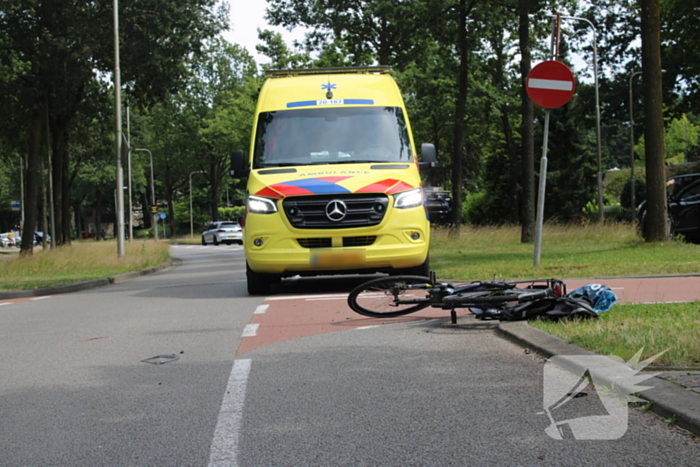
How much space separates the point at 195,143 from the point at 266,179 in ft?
179

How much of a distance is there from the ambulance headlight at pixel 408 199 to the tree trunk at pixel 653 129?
8.90m

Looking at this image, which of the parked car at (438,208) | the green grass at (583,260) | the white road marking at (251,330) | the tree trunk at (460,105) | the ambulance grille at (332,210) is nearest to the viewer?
the white road marking at (251,330)

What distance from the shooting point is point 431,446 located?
3969 mm

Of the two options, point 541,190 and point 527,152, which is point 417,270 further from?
point 527,152

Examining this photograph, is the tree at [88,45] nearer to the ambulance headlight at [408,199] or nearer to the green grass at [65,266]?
the green grass at [65,266]

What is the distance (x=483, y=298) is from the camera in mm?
7531

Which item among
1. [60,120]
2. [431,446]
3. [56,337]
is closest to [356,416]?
[431,446]

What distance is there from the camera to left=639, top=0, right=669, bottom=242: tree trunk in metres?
17.9

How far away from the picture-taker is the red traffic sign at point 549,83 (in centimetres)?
1223

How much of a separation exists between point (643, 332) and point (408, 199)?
509cm

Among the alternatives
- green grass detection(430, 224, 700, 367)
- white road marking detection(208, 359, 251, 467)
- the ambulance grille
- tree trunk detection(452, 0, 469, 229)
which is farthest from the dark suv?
white road marking detection(208, 359, 251, 467)

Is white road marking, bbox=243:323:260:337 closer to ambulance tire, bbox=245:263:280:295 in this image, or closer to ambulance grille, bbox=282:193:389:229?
ambulance grille, bbox=282:193:389:229

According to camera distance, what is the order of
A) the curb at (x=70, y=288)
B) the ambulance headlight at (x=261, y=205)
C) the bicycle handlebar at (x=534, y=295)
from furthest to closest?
the curb at (x=70, y=288), the ambulance headlight at (x=261, y=205), the bicycle handlebar at (x=534, y=295)

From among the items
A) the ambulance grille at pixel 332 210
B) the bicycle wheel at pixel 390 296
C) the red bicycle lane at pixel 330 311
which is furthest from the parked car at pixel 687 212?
the bicycle wheel at pixel 390 296
